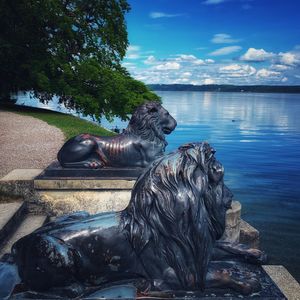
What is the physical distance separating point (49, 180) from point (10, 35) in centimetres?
2321

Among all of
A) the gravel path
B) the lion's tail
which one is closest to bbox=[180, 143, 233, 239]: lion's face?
the lion's tail

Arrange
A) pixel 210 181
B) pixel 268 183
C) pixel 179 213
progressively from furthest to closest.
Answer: pixel 268 183 → pixel 210 181 → pixel 179 213

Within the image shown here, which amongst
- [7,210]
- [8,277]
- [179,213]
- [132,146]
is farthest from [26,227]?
[179,213]

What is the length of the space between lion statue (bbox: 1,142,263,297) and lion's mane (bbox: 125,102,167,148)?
3853mm

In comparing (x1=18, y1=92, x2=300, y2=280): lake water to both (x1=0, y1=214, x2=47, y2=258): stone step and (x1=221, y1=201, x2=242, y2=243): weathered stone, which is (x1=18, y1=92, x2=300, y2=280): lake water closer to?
(x1=221, y1=201, x2=242, y2=243): weathered stone

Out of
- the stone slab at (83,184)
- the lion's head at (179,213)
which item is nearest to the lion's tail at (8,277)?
the lion's head at (179,213)

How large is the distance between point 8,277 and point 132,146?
4.02m

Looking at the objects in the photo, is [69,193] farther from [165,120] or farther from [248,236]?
[248,236]

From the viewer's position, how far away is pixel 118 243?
3.33 metres

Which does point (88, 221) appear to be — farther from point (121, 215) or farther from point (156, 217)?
point (156, 217)

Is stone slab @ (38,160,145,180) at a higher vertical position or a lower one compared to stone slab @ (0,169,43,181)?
higher

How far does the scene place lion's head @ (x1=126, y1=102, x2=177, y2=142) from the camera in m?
7.23

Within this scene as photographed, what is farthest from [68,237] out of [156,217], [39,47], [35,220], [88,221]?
[39,47]

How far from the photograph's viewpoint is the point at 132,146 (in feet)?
24.1
